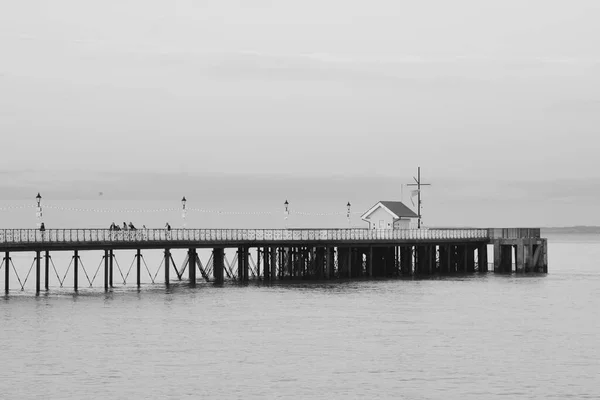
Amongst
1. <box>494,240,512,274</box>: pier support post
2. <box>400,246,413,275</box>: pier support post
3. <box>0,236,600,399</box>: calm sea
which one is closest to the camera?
<box>0,236,600,399</box>: calm sea

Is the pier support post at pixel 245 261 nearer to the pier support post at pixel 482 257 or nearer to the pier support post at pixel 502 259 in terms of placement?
the pier support post at pixel 482 257

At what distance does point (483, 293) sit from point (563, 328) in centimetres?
2017

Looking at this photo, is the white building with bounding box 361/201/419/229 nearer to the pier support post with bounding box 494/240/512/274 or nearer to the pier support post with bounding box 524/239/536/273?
the pier support post with bounding box 494/240/512/274

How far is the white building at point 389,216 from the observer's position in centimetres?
10112

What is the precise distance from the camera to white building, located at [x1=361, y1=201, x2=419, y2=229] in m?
101

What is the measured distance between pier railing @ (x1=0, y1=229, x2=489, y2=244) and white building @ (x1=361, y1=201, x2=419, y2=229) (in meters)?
3.27

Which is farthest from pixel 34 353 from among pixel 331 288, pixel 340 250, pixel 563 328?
pixel 340 250

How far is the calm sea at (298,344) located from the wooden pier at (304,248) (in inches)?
140

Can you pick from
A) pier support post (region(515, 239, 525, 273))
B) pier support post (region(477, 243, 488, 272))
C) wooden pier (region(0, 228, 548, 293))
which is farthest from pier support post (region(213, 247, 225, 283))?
pier support post (region(515, 239, 525, 273))

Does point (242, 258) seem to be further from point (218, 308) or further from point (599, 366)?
point (599, 366)

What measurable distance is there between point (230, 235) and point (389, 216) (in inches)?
884

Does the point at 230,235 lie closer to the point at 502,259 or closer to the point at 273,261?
the point at 273,261

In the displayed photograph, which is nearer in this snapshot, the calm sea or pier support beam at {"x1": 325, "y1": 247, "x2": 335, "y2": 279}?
the calm sea

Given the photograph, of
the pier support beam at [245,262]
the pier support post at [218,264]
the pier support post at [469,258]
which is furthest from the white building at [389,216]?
the pier support post at [218,264]
